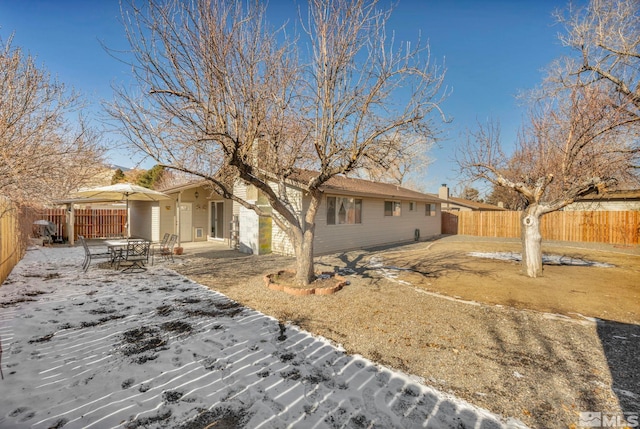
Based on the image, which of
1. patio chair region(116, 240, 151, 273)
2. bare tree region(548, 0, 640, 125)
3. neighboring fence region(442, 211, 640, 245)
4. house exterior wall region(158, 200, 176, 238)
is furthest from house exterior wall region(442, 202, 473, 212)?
patio chair region(116, 240, 151, 273)

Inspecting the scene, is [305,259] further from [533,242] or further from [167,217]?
[167,217]

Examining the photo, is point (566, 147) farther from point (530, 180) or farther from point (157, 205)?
point (157, 205)

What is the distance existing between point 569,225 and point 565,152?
14861 mm

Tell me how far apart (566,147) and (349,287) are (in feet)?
21.5

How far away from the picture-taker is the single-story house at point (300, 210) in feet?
37.8

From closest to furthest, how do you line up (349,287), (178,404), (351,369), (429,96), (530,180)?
1. (178,404)
2. (351,369)
3. (429,96)
4. (349,287)
5. (530,180)

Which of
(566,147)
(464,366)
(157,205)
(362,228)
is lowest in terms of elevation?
(464,366)

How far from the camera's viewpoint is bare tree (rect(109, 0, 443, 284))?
14.7 feet

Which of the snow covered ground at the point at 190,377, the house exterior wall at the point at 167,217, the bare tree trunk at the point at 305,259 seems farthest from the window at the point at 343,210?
the house exterior wall at the point at 167,217

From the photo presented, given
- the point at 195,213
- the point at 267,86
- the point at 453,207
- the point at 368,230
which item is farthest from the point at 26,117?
the point at 453,207

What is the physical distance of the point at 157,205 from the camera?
14.6 metres

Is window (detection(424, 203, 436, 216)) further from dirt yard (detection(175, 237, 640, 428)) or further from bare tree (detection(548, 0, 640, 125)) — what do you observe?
bare tree (detection(548, 0, 640, 125))

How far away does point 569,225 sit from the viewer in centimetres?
1828

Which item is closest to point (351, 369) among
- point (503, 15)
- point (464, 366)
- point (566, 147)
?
point (464, 366)
